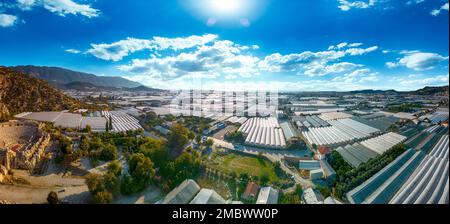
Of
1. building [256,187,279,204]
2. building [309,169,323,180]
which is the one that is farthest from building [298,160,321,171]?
building [256,187,279,204]

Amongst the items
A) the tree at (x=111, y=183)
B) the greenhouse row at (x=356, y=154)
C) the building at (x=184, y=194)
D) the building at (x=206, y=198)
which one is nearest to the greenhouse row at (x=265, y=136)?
the greenhouse row at (x=356, y=154)

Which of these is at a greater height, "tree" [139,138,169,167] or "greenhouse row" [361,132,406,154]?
"greenhouse row" [361,132,406,154]

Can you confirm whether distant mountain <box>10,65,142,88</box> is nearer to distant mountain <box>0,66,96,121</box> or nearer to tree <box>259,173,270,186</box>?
distant mountain <box>0,66,96,121</box>

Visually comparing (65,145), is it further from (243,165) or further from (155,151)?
(243,165)

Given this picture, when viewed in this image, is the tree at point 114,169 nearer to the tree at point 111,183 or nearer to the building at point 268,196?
the tree at point 111,183
